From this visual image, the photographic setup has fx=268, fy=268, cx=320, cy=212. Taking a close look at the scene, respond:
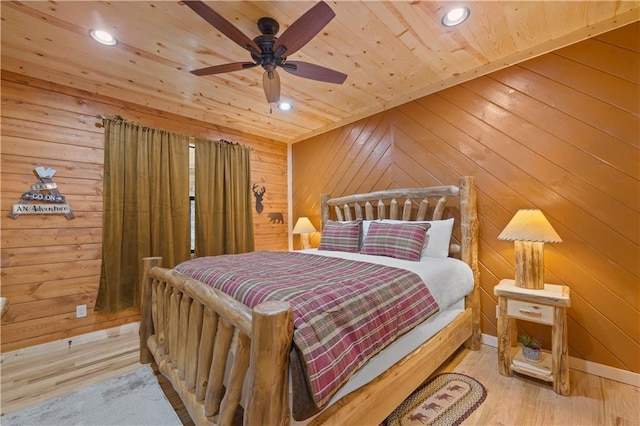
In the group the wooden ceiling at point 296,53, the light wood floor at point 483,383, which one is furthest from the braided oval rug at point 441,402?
the wooden ceiling at point 296,53

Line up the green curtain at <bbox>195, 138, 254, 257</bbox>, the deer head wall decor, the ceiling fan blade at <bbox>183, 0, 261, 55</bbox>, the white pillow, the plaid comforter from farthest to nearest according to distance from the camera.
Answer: the deer head wall decor < the green curtain at <bbox>195, 138, 254, 257</bbox> < the white pillow < the ceiling fan blade at <bbox>183, 0, 261, 55</bbox> < the plaid comforter

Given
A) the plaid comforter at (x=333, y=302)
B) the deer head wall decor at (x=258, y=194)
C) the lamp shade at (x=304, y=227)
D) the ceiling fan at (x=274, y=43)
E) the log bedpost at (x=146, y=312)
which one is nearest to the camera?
the plaid comforter at (x=333, y=302)

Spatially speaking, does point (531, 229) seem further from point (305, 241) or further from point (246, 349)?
Answer: point (305, 241)

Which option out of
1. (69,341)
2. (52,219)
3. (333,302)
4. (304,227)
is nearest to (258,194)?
(304,227)

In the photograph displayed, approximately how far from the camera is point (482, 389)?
1820 millimetres

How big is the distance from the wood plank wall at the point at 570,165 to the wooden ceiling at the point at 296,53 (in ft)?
0.71

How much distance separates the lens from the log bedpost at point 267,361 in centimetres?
92

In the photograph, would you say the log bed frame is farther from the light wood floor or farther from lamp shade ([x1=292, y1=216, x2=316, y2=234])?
lamp shade ([x1=292, y1=216, x2=316, y2=234])

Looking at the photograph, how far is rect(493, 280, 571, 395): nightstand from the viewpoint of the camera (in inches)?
69.4

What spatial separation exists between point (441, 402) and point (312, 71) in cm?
238

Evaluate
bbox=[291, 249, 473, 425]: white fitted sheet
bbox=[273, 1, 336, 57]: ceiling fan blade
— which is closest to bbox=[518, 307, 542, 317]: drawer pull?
bbox=[291, 249, 473, 425]: white fitted sheet

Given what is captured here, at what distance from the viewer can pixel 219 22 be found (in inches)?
56.0

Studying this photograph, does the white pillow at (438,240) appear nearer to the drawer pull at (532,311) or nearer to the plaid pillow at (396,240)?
the plaid pillow at (396,240)

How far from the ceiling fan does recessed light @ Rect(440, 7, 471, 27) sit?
0.80 m
